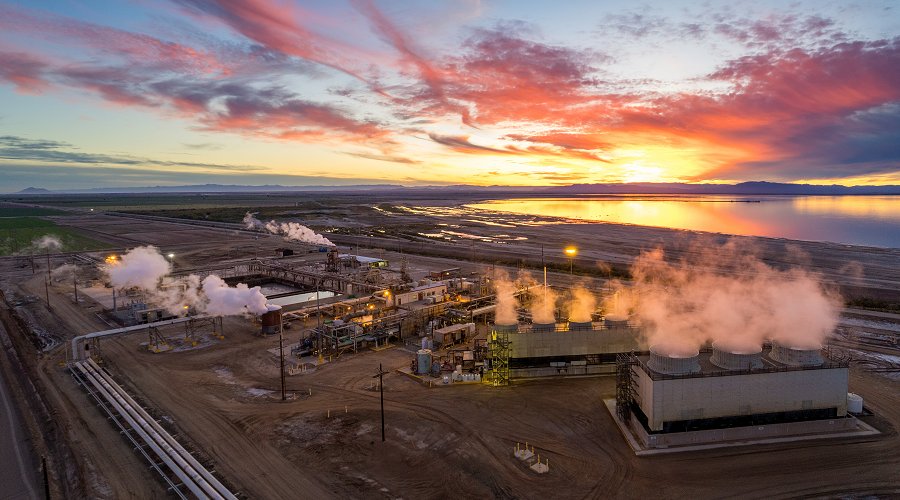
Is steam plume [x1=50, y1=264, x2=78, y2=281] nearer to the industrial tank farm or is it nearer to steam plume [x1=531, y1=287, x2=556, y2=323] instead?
the industrial tank farm

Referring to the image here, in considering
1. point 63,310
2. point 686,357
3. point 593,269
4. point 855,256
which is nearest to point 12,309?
point 63,310

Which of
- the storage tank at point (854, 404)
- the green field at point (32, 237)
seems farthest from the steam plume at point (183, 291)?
the green field at point (32, 237)

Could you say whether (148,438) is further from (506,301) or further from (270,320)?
(506,301)

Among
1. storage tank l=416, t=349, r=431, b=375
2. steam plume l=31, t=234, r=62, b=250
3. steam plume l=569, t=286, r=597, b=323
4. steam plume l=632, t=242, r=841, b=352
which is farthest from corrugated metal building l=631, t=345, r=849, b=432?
steam plume l=31, t=234, r=62, b=250

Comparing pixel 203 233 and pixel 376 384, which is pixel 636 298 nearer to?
pixel 376 384

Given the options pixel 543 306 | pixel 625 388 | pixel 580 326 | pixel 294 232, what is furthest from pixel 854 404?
pixel 294 232

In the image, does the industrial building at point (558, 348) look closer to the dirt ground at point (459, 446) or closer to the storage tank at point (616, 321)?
the storage tank at point (616, 321)
